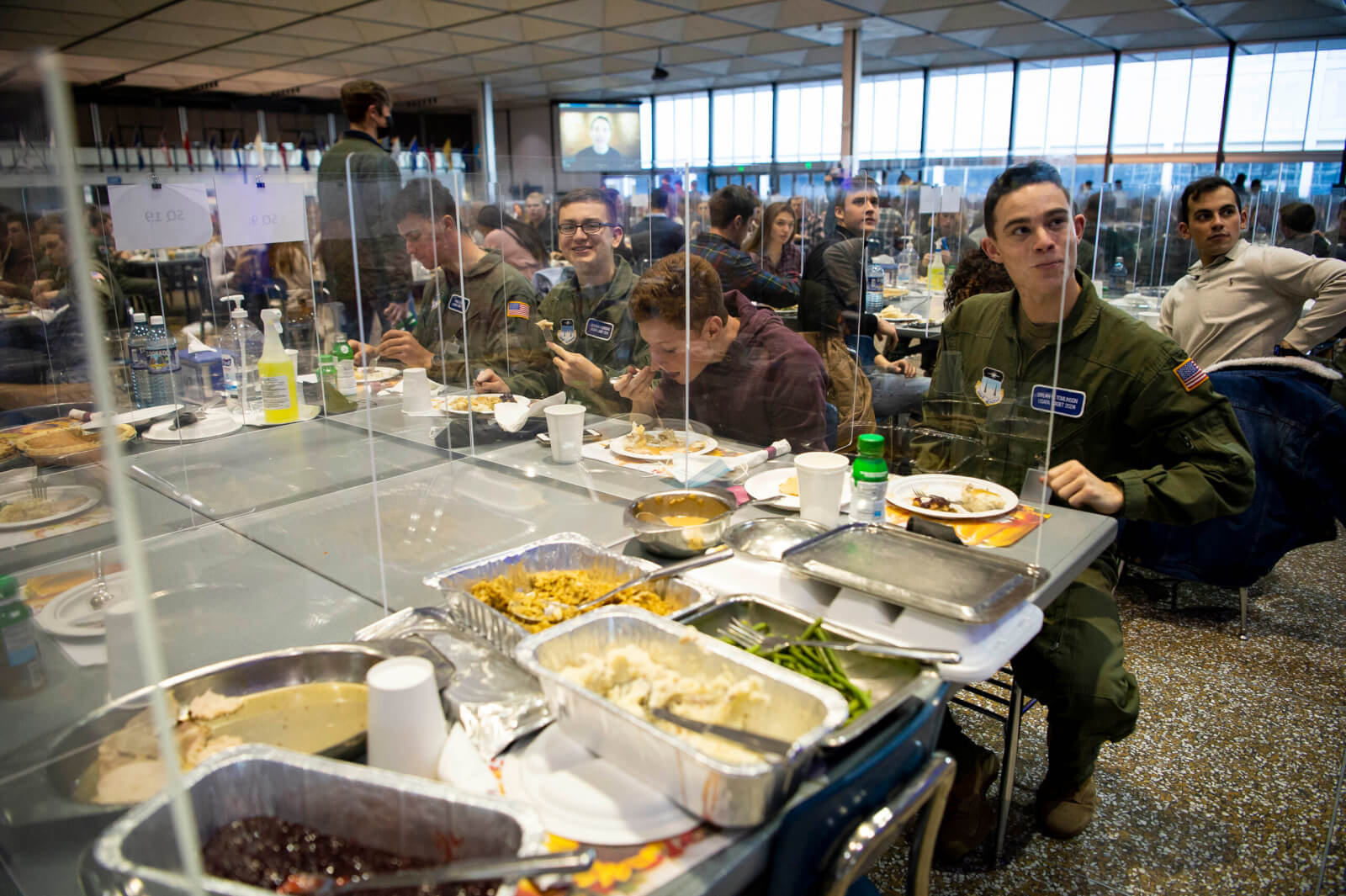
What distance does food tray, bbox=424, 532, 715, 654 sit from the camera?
1.19 meters

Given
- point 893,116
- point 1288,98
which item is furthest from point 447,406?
point 893,116

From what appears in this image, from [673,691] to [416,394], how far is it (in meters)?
1.64

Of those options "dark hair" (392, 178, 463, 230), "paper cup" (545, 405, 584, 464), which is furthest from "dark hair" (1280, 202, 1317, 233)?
"dark hair" (392, 178, 463, 230)

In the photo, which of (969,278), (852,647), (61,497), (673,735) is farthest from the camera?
(969,278)

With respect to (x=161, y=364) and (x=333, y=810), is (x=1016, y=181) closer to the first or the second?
(x=333, y=810)

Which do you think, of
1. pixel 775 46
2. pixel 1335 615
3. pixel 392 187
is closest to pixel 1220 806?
pixel 1335 615

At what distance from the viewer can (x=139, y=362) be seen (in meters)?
2.47

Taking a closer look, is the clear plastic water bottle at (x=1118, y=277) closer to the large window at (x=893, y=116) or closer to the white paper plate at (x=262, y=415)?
the large window at (x=893, y=116)

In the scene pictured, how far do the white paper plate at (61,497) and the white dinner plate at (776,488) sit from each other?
125cm

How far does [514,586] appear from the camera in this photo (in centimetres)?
138

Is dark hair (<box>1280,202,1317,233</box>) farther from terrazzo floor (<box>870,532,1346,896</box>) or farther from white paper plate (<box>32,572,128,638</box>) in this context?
white paper plate (<box>32,572,128,638</box>)

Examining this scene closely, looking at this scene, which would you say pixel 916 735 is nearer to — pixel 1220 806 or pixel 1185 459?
pixel 1185 459

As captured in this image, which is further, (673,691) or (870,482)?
(870,482)

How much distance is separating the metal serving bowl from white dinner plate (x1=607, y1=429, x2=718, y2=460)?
1.16 ft
